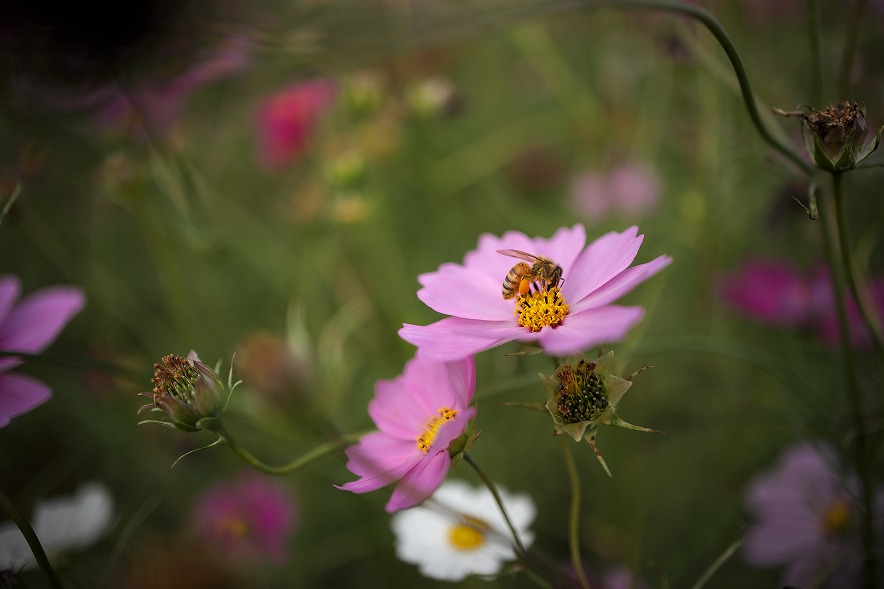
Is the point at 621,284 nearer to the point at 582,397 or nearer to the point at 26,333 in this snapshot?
the point at 582,397

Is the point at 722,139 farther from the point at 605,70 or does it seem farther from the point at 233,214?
the point at 233,214

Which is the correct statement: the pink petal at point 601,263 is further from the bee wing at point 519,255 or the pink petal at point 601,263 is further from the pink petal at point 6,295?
the pink petal at point 6,295

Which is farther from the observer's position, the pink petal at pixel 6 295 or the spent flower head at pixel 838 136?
the pink petal at pixel 6 295

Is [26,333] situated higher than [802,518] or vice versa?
[26,333]

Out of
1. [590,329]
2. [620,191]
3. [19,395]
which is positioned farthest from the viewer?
[620,191]

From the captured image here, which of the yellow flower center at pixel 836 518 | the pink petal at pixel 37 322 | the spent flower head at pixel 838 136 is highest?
the pink petal at pixel 37 322

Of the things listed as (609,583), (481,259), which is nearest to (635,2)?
(481,259)

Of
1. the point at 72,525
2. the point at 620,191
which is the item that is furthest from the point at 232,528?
the point at 620,191

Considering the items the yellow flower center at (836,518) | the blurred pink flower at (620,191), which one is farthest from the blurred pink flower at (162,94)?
the yellow flower center at (836,518)
